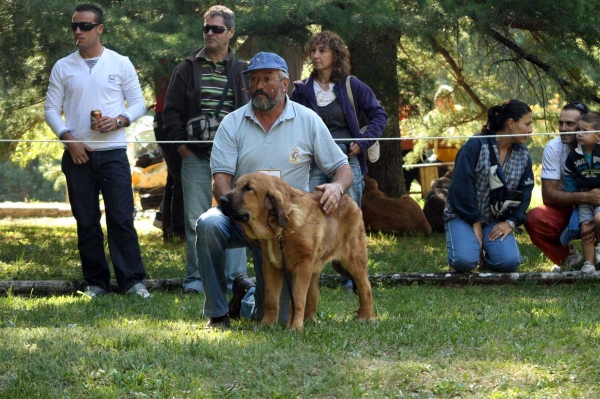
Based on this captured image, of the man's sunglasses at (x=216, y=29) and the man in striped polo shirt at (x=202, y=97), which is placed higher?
the man's sunglasses at (x=216, y=29)

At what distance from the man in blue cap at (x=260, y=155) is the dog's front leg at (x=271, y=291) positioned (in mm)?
174

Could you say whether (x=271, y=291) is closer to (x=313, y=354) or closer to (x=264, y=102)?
(x=313, y=354)

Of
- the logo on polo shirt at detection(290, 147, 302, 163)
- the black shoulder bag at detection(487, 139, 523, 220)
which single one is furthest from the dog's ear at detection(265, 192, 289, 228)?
the black shoulder bag at detection(487, 139, 523, 220)

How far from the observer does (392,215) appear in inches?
457

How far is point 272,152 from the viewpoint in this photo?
19.4ft

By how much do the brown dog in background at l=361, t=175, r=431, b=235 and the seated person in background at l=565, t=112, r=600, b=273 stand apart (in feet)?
11.5

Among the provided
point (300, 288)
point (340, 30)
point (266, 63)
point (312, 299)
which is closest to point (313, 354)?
point (300, 288)

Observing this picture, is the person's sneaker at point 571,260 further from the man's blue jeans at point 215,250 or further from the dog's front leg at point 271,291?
the dog's front leg at point 271,291

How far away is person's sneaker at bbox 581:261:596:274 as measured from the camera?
25.4 feet

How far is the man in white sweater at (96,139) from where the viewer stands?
24.4 feet

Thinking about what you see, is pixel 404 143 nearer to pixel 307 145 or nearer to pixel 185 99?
pixel 185 99

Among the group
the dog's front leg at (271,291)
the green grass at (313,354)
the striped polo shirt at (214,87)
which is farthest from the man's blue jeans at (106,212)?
the dog's front leg at (271,291)

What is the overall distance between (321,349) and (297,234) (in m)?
0.74

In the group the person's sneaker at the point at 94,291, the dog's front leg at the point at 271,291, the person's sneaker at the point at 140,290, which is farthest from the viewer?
the person's sneaker at the point at 94,291
